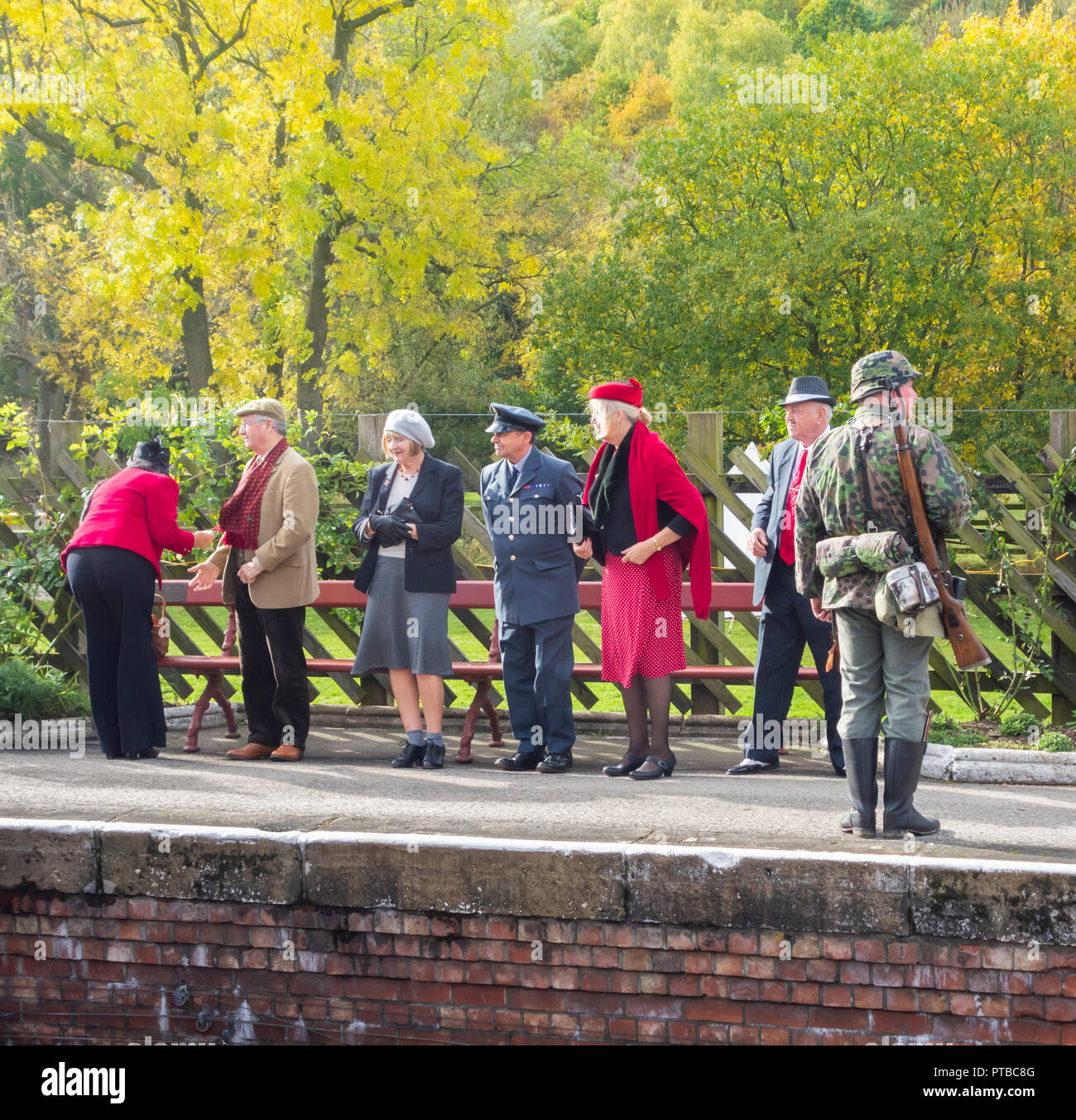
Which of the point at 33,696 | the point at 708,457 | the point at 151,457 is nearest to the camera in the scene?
the point at 151,457

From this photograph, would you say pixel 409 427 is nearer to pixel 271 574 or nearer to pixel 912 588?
pixel 271 574

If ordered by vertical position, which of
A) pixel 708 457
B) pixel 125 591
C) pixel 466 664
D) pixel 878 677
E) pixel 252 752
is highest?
pixel 708 457

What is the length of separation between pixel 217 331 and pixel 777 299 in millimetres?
11463

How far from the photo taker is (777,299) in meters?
22.2

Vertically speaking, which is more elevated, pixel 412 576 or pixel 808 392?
pixel 808 392

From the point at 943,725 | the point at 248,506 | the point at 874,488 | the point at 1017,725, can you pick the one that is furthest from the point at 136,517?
the point at 1017,725

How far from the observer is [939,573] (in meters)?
4.72

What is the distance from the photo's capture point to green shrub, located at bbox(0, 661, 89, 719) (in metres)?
7.96

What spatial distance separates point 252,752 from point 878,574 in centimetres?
381

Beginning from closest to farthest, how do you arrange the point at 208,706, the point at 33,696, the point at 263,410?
the point at 263,410, the point at 208,706, the point at 33,696

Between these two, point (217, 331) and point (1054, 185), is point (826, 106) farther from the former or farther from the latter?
point (217, 331)

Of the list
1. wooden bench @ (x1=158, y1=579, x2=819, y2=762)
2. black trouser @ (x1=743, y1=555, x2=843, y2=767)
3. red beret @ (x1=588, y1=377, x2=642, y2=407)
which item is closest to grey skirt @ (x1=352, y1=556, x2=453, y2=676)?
wooden bench @ (x1=158, y1=579, x2=819, y2=762)

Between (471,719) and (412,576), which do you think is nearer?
(412,576)

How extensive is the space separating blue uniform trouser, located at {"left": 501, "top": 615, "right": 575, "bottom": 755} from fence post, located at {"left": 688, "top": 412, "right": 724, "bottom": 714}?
57.0 inches
